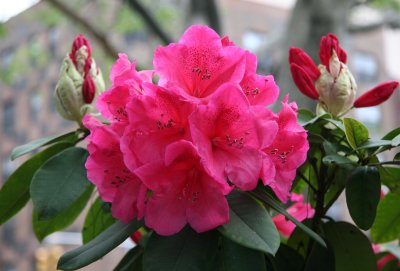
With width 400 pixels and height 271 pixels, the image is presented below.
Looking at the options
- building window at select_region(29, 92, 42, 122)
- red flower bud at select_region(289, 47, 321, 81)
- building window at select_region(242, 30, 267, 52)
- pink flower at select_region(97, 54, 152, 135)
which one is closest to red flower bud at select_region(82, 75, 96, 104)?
pink flower at select_region(97, 54, 152, 135)

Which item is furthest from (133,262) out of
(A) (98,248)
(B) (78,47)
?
(B) (78,47)

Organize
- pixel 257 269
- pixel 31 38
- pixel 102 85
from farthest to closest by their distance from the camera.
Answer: pixel 31 38, pixel 102 85, pixel 257 269

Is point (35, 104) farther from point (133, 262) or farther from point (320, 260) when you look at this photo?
point (320, 260)

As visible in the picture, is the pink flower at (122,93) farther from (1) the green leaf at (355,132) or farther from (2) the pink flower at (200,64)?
(1) the green leaf at (355,132)

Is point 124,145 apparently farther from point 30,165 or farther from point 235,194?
point 30,165

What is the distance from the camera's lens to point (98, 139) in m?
0.58

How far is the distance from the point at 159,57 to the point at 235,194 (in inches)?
6.4

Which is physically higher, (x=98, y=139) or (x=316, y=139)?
(x=98, y=139)

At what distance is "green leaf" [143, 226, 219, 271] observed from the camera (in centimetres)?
53

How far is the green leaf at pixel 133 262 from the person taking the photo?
67 cm

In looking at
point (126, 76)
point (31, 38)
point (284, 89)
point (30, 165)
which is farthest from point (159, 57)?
point (31, 38)

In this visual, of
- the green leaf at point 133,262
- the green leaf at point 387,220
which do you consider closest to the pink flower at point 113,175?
the green leaf at point 133,262

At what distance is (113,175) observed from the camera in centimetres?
59

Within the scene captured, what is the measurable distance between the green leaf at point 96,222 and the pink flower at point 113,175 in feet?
0.61
